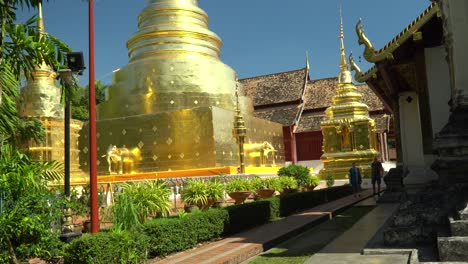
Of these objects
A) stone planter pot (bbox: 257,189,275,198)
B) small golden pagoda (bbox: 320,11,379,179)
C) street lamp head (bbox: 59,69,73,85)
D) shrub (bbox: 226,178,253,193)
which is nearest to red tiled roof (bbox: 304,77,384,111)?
small golden pagoda (bbox: 320,11,379,179)

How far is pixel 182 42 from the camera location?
83.8 ft

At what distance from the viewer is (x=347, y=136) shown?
25.8 meters

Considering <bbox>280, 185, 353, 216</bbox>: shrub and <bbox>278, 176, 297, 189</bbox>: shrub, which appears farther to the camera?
<bbox>278, 176, 297, 189</bbox>: shrub

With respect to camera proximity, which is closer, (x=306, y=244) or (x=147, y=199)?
(x=306, y=244)

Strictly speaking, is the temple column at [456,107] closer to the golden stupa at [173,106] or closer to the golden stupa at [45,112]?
the golden stupa at [45,112]

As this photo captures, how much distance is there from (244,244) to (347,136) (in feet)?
62.7

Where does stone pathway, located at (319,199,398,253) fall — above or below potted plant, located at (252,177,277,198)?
below

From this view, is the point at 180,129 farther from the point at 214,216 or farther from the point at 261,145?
the point at 214,216

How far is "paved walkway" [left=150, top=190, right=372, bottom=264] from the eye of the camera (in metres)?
6.57

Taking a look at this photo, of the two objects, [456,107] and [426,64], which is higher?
[426,64]

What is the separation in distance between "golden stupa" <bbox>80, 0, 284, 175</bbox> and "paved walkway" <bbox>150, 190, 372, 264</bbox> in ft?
39.6

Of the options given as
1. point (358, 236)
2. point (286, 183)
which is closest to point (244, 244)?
point (358, 236)

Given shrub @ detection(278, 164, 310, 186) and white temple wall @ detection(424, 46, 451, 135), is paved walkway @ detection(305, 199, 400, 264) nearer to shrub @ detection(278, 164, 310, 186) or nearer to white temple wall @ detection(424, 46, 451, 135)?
white temple wall @ detection(424, 46, 451, 135)

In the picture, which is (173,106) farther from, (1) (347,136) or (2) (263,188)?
(2) (263,188)
